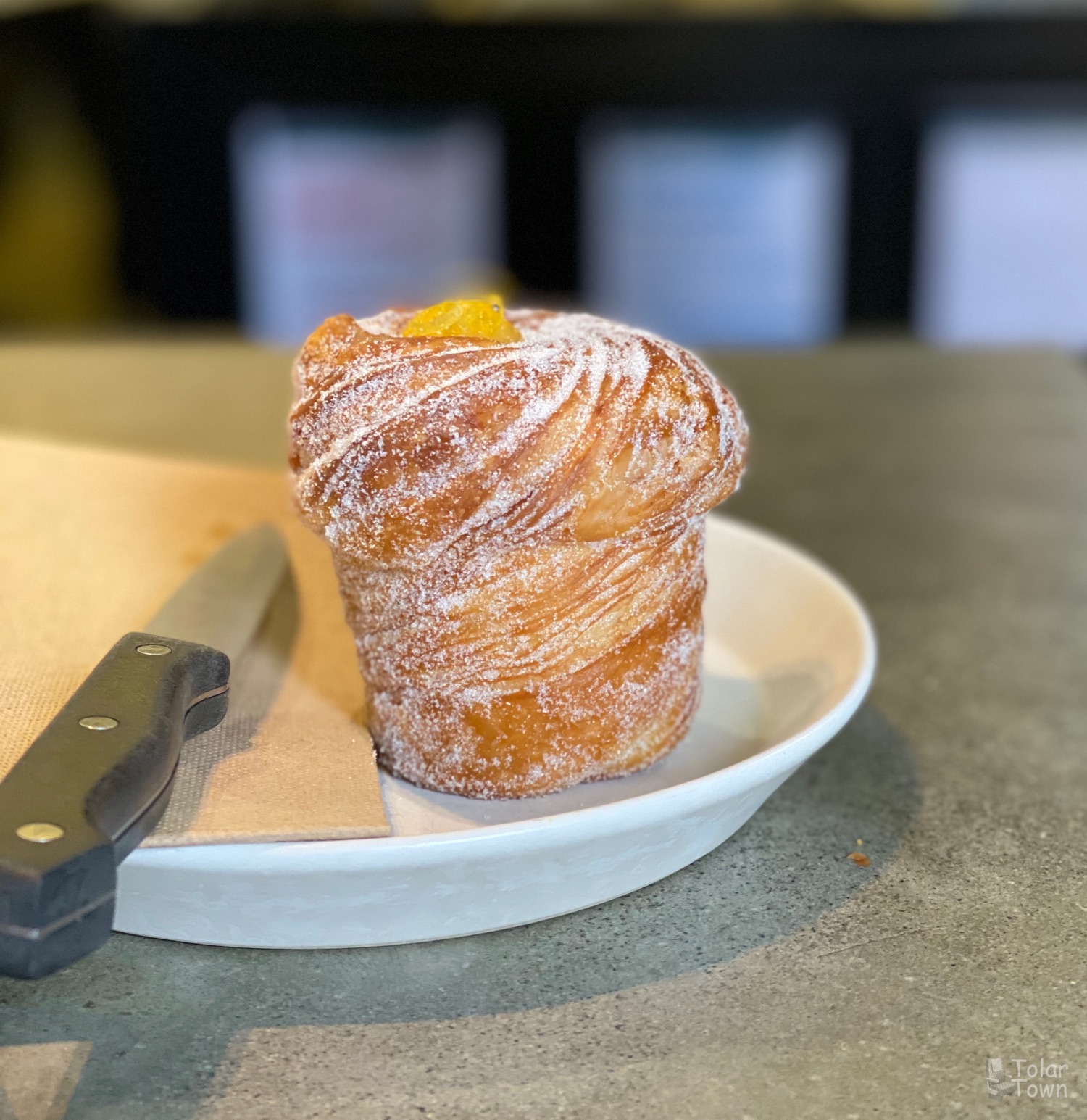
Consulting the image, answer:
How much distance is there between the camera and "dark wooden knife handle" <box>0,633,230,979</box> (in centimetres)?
48

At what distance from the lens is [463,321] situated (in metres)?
0.74

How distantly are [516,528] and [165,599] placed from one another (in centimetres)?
33

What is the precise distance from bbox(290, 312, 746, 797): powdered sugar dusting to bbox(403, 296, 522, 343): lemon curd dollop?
22 mm

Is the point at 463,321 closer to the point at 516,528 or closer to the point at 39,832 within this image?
the point at 516,528

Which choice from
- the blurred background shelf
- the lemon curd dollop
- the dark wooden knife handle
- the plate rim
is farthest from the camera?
the blurred background shelf

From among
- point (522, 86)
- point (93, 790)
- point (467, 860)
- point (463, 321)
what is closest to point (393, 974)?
point (467, 860)

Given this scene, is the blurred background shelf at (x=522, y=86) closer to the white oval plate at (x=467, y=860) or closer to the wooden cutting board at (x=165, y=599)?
the wooden cutting board at (x=165, y=599)

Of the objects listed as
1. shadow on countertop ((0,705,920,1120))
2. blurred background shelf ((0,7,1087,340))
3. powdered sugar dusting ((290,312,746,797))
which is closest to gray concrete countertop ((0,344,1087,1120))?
shadow on countertop ((0,705,920,1120))

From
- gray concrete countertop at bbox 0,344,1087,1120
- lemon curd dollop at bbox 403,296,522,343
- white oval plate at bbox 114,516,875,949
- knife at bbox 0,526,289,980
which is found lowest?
gray concrete countertop at bbox 0,344,1087,1120

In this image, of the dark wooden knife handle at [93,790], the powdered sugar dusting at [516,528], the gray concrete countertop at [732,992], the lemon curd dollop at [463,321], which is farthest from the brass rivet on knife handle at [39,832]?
the lemon curd dollop at [463,321]

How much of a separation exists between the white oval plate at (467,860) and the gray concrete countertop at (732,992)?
0.8 inches

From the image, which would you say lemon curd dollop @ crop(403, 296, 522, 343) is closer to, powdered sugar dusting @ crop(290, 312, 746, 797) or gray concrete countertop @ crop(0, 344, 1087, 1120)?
powdered sugar dusting @ crop(290, 312, 746, 797)

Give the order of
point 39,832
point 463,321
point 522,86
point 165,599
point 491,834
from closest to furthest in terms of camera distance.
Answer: point 39,832 → point 491,834 → point 463,321 → point 165,599 → point 522,86

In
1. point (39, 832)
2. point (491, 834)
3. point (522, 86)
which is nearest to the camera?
point (39, 832)
